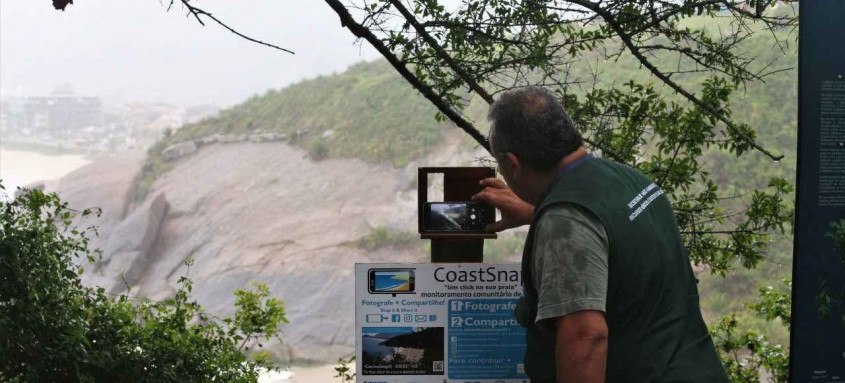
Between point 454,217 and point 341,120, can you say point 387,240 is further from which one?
point 454,217

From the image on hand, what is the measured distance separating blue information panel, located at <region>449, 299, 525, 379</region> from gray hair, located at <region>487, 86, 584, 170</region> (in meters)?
0.58

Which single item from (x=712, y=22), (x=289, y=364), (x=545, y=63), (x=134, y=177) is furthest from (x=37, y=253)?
(x=134, y=177)

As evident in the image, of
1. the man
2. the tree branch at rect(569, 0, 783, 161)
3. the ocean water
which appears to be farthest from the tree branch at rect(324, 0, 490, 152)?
the ocean water

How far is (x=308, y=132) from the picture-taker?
1472 cm

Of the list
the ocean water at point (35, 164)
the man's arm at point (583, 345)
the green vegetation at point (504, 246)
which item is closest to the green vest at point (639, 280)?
the man's arm at point (583, 345)

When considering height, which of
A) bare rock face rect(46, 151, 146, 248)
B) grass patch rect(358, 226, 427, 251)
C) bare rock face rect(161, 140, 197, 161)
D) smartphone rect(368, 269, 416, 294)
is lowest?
smartphone rect(368, 269, 416, 294)

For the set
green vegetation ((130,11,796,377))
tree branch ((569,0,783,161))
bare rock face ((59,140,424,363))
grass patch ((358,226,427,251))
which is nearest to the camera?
tree branch ((569,0,783,161))

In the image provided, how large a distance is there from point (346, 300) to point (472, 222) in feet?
33.8

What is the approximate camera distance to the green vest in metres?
1.61

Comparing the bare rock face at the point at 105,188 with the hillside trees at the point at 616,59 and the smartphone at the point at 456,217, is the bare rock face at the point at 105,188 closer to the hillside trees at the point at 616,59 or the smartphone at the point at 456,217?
the hillside trees at the point at 616,59

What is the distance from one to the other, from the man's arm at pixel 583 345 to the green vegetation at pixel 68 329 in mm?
1899

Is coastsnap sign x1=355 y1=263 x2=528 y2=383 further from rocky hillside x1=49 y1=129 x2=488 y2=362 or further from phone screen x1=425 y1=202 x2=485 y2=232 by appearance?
rocky hillside x1=49 y1=129 x2=488 y2=362

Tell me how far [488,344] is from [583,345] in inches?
26.1

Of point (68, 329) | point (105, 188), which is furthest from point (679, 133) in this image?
point (105, 188)
